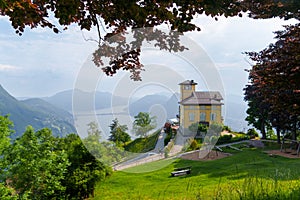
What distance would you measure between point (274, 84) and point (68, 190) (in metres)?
8.04

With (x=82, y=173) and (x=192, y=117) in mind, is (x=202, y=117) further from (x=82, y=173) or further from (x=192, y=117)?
(x=82, y=173)

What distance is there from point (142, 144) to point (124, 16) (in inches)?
123

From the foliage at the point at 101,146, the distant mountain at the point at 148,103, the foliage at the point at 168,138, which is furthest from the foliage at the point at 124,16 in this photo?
the foliage at the point at 168,138

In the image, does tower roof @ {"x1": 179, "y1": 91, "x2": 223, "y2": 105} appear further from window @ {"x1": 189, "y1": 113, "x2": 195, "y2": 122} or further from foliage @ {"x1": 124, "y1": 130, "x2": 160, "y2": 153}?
foliage @ {"x1": 124, "y1": 130, "x2": 160, "y2": 153}

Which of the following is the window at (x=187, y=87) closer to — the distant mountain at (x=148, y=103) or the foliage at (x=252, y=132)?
the distant mountain at (x=148, y=103)

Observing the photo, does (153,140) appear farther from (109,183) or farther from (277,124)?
(277,124)

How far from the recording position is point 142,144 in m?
5.01

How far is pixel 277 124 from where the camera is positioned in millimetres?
16266

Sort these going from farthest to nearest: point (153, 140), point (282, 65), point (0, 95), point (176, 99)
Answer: point (0, 95) < point (153, 140) < point (176, 99) < point (282, 65)

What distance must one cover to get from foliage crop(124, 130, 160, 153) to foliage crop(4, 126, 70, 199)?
16.5ft

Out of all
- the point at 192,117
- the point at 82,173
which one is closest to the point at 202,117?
the point at 192,117

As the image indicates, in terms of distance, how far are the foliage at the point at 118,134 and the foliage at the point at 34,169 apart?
5285mm

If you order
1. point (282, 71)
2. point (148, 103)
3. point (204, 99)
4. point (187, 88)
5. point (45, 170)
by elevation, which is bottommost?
point (45, 170)

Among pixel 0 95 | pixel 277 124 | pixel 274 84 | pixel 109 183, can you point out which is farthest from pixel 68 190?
pixel 0 95
